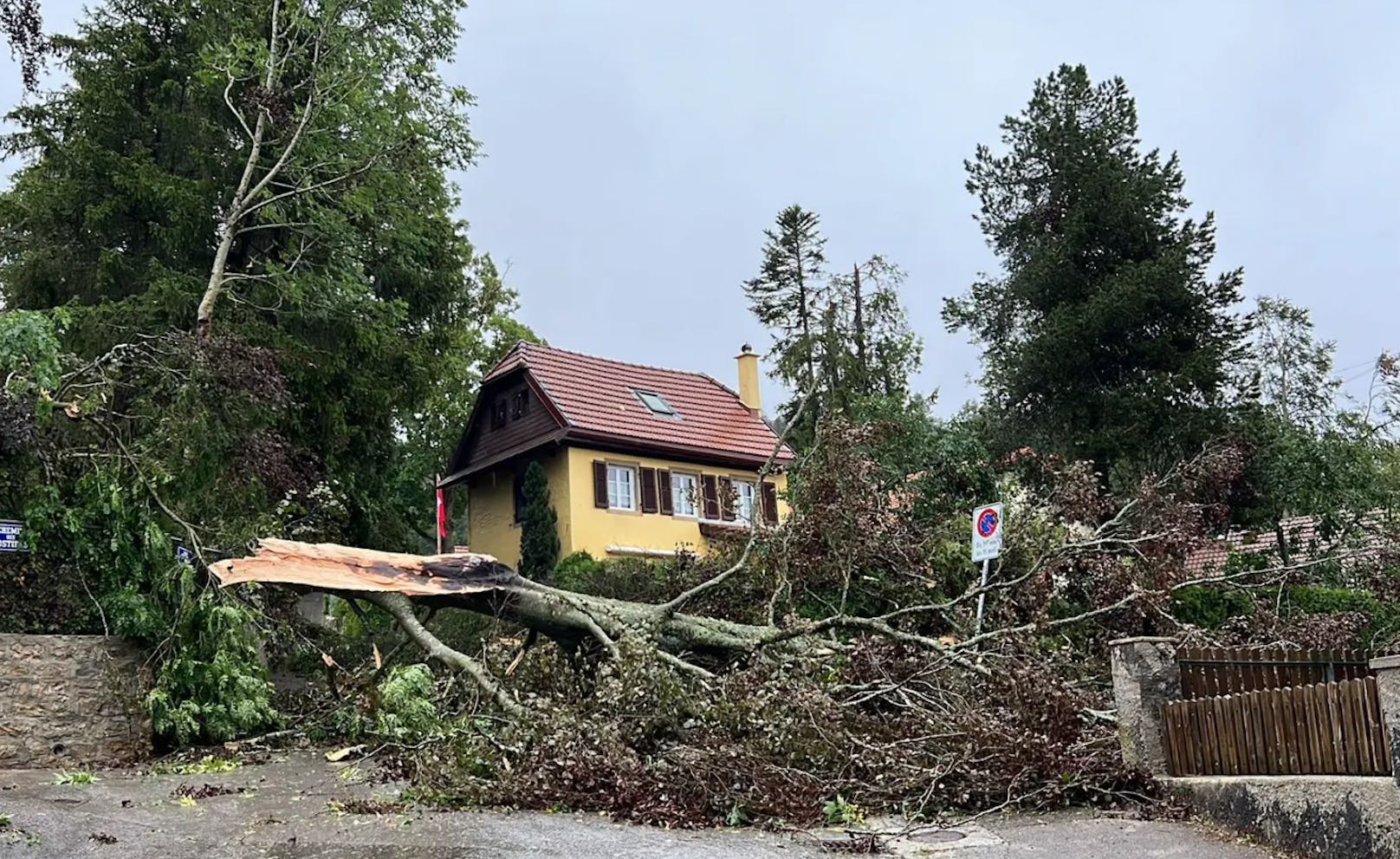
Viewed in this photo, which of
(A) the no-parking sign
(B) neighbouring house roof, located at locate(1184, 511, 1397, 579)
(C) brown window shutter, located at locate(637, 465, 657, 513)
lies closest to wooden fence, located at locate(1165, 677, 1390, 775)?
(A) the no-parking sign

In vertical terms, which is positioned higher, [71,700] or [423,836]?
[71,700]

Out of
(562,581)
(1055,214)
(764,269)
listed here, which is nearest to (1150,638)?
(562,581)

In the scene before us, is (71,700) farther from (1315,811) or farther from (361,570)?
(1315,811)

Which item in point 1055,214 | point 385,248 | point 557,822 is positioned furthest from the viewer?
point 1055,214

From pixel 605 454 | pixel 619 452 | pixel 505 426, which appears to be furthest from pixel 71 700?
A: pixel 505 426

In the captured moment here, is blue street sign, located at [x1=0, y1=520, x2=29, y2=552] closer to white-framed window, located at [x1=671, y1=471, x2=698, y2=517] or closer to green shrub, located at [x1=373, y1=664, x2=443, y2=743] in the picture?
green shrub, located at [x1=373, y1=664, x2=443, y2=743]

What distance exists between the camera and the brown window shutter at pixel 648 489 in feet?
79.0

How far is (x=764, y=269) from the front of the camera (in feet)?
123

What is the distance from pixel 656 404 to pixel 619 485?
9.62 feet

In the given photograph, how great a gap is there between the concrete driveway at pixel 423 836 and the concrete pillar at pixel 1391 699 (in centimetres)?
105

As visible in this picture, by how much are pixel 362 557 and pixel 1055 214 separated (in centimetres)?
1842

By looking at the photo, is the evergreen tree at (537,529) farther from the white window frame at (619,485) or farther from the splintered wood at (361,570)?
the splintered wood at (361,570)

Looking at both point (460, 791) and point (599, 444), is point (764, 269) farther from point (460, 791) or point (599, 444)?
point (460, 791)

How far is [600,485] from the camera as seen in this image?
23.4 m
